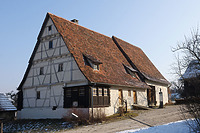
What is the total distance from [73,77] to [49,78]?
3.69 m

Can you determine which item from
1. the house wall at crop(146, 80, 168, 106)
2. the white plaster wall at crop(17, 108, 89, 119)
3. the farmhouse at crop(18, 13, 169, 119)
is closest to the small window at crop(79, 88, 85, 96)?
the farmhouse at crop(18, 13, 169, 119)

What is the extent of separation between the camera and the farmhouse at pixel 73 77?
65.6 ft

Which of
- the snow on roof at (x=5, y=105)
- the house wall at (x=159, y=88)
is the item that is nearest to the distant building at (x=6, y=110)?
the snow on roof at (x=5, y=105)

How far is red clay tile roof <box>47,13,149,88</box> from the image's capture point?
20594 mm

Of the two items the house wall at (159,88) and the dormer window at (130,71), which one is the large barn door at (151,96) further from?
the dormer window at (130,71)

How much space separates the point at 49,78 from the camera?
75.0 ft

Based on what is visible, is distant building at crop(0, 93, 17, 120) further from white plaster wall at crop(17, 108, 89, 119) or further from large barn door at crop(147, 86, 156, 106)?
large barn door at crop(147, 86, 156, 106)

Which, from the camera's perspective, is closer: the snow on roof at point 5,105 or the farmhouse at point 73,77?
the farmhouse at point 73,77

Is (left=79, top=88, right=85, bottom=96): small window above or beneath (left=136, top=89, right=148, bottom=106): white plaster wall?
above

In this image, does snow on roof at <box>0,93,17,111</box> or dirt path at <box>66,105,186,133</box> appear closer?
dirt path at <box>66,105,186,133</box>

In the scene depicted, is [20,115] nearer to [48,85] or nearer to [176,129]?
[48,85]

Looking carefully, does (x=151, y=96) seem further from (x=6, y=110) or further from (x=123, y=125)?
(x=6, y=110)

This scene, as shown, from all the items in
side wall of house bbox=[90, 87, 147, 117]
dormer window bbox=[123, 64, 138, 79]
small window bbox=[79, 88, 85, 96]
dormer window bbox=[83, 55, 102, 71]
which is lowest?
side wall of house bbox=[90, 87, 147, 117]

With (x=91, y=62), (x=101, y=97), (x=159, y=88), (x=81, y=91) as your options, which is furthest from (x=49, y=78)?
(x=159, y=88)
